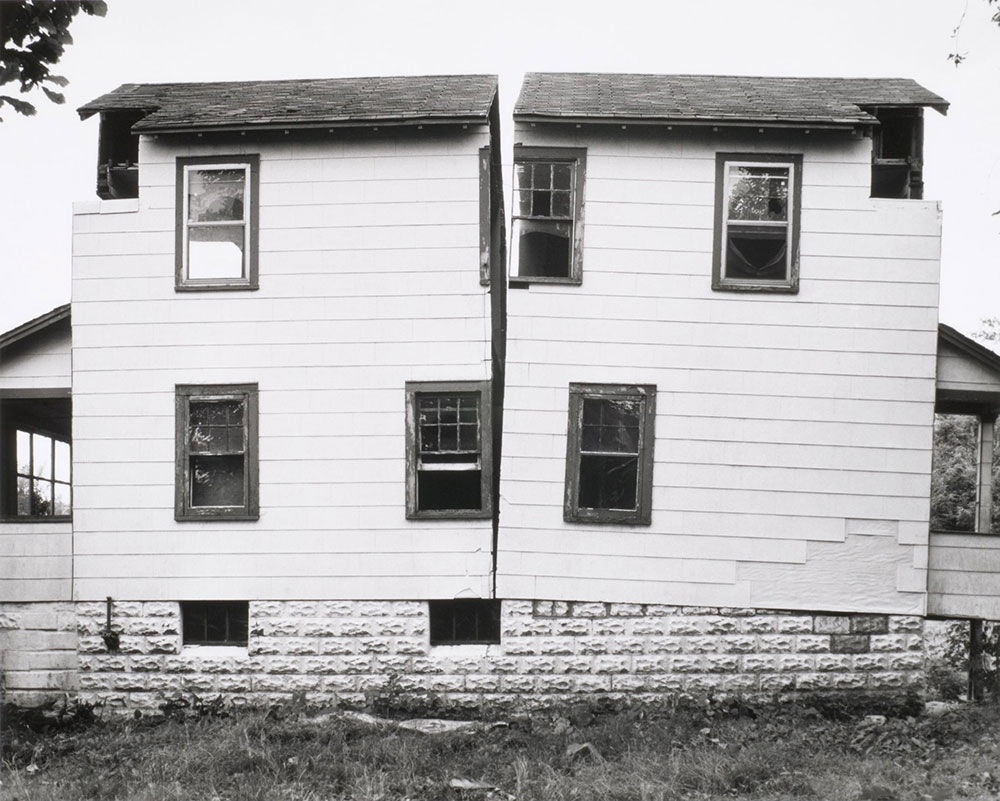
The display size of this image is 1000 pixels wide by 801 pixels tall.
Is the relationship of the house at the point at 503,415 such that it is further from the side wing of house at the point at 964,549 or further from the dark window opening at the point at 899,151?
the dark window opening at the point at 899,151

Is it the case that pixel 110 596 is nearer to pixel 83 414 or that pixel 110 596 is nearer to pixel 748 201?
pixel 83 414

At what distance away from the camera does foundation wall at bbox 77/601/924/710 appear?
1255 centimetres

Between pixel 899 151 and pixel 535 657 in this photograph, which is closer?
pixel 535 657

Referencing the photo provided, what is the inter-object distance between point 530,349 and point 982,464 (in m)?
6.20

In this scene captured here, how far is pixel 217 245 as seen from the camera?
13.3 meters

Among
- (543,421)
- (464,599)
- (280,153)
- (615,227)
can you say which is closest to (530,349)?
(543,421)

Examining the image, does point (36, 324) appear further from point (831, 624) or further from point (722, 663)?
point (831, 624)

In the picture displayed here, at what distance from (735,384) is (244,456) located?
21.0 ft

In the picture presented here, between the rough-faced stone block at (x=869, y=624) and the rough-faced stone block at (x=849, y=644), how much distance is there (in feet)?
0.24

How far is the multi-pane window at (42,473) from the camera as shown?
1611cm

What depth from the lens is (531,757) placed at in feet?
34.8

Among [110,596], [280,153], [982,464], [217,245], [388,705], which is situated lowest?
[388,705]

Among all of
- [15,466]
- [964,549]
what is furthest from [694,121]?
[15,466]

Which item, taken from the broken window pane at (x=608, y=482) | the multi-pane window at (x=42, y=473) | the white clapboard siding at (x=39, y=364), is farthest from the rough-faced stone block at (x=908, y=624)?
the multi-pane window at (x=42, y=473)
